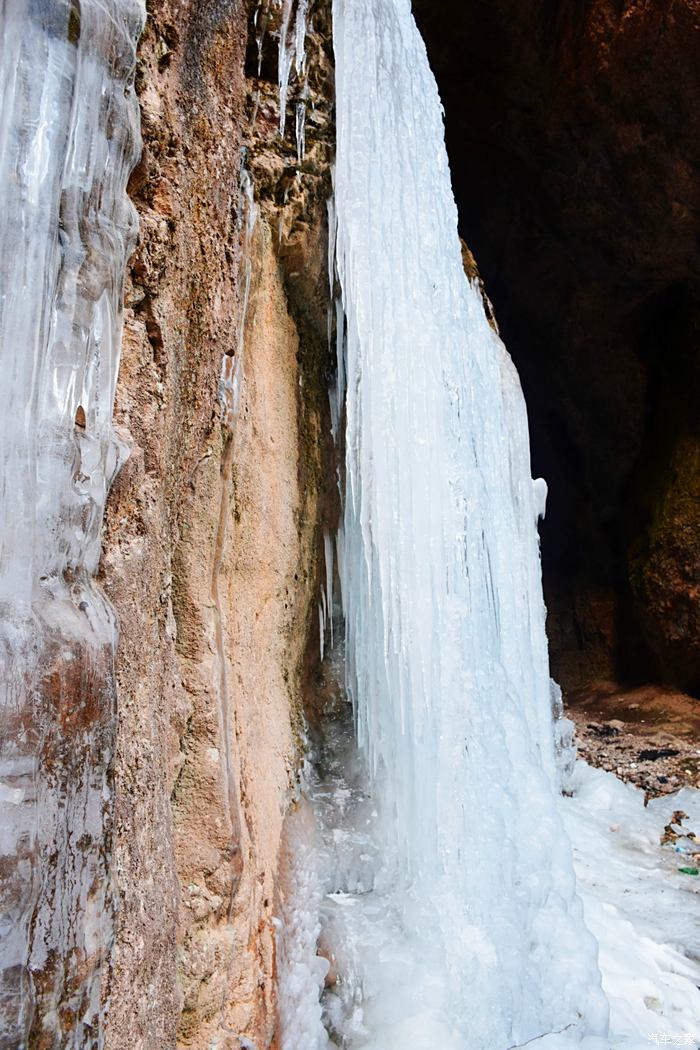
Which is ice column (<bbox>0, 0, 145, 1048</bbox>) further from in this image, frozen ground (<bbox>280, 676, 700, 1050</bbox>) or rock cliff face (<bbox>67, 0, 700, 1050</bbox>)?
frozen ground (<bbox>280, 676, 700, 1050</bbox>)

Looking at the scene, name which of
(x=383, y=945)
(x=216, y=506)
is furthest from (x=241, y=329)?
(x=383, y=945)

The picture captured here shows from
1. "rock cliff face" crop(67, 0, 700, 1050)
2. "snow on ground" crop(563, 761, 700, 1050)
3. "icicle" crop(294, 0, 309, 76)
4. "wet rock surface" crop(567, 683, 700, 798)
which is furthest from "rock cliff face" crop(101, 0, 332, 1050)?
"wet rock surface" crop(567, 683, 700, 798)

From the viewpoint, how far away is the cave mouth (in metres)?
5.05

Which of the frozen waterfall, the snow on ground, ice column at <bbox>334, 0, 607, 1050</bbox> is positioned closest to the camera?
the frozen waterfall

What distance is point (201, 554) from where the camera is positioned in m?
1.47

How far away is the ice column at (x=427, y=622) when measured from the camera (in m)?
1.92

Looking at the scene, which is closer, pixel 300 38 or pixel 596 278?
pixel 300 38

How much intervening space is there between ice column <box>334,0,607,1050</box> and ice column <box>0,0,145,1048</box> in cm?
125

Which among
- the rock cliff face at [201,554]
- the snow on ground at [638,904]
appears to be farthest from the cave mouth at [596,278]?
the rock cliff face at [201,554]

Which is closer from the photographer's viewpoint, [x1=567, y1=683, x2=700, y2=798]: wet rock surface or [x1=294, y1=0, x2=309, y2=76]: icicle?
[x1=294, y1=0, x2=309, y2=76]: icicle

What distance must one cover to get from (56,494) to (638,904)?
2.86 m

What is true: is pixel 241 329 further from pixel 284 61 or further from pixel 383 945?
pixel 383 945

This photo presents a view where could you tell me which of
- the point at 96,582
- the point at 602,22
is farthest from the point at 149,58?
the point at 602,22

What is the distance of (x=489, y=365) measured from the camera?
10.7ft
